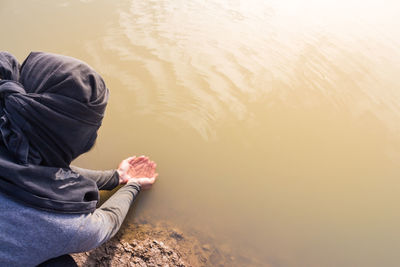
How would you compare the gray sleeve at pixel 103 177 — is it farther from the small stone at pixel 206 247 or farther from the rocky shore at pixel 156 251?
the small stone at pixel 206 247

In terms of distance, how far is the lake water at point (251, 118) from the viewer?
1.71 metres

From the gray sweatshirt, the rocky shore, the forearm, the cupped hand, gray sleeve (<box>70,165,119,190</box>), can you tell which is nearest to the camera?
the gray sweatshirt

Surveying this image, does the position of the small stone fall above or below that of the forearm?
below

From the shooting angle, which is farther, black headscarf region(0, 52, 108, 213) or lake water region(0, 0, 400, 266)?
lake water region(0, 0, 400, 266)

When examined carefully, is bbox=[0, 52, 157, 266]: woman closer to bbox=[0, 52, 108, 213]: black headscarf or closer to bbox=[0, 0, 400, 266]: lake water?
bbox=[0, 52, 108, 213]: black headscarf

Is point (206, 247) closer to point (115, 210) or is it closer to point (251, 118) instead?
point (115, 210)

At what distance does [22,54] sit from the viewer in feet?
8.92

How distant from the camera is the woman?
875 mm

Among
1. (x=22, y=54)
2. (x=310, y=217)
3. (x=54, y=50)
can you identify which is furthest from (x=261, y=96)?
(x=22, y=54)

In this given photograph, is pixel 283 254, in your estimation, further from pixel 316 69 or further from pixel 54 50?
pixel 54 50

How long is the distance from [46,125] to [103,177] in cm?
75

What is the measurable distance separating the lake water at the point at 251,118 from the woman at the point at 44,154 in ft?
2.28

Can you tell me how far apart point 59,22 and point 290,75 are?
3.19 meters

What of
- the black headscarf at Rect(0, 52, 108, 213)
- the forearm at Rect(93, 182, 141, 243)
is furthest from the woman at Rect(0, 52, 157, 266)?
the forearm at Rect(93, 182, 141, 243)
